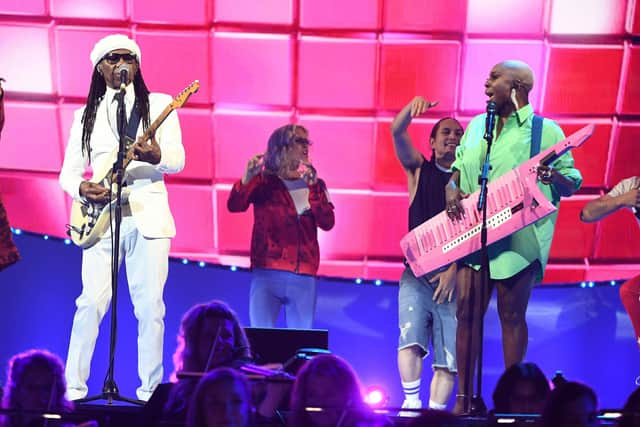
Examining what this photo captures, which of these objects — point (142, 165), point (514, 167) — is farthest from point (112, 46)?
point (514, 167)

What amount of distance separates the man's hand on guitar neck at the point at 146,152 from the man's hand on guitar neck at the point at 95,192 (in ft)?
0.76

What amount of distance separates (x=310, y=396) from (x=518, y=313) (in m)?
1.66

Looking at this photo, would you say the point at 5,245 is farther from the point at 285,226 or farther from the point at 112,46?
the point at 285,226

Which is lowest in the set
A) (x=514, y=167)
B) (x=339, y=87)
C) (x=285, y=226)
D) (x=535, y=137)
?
(x=285, y=226)

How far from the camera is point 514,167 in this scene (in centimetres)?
490

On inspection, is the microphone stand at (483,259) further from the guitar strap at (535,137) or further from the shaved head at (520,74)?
the shaved head at (520,74)

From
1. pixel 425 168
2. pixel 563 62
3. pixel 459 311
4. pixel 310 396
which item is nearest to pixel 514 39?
pixel 563 62

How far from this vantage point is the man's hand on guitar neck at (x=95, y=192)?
5062mm

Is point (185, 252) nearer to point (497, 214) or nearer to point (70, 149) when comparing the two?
point (70, 149)

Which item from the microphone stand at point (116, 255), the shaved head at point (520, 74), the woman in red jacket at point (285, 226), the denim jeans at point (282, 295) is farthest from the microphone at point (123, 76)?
the shaved head at point (520, 74)

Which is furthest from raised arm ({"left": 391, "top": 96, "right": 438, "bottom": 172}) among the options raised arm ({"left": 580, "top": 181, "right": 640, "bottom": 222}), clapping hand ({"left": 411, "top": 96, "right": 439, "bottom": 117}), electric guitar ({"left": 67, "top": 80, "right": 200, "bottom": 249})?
electric guitar ({"left": 67, "top": 80, "right": 200, "bottom": 249})

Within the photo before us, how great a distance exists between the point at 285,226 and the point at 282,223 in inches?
0.9

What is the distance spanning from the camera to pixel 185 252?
6.30 m

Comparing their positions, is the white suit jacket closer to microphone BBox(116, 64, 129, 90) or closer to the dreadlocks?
the dreadlocks
